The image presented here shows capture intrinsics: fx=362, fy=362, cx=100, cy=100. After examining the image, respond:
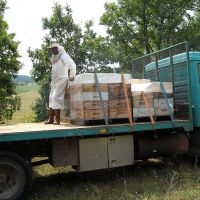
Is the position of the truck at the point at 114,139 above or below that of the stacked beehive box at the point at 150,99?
below

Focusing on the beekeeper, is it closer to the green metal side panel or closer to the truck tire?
the truck tire

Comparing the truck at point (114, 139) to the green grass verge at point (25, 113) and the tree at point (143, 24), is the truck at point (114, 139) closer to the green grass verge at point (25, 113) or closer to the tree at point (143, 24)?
the tree at point (143, 24)

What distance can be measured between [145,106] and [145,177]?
1.61 metres

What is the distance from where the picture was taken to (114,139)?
25.1 ft

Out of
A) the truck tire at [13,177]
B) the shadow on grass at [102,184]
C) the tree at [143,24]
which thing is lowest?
the shadow on grass at [102,184]

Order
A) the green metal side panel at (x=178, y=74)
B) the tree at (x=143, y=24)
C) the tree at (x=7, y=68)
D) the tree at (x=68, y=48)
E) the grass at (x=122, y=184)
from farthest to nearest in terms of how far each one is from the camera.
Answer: the tree at (x=68, y=48) < the tree at (x=143, y=24) < the tree at (x=7, y=68) < the green metal side panel at (x=178, y=74) < the grass at (x=122, y=184)

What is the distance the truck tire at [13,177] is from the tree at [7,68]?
1167 cm

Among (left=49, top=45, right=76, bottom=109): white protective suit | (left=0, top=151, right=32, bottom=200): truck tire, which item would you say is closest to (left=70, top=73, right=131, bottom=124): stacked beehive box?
(left=49, top=45, right=76, bottom=109): white protective suit

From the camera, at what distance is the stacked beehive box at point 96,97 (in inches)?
289

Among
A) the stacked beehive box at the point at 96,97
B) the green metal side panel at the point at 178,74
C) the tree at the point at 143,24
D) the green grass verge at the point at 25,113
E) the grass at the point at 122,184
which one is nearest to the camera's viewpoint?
the grass at the point at 122,184

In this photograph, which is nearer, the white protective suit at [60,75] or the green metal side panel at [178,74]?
the white protective suit at [60,75]

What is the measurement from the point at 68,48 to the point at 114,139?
19.4 meters

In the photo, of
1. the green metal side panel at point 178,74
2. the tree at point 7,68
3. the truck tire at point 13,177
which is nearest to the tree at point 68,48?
the tree at point 7,68

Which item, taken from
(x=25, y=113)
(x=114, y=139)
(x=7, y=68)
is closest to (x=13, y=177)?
(x=114, y=139)
